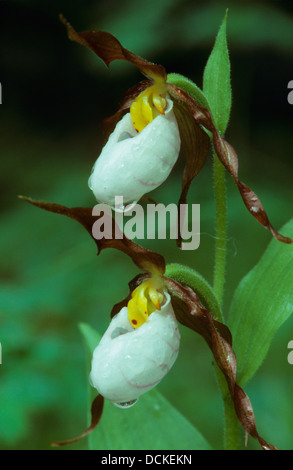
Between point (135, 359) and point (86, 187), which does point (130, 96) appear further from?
point (86, 187)

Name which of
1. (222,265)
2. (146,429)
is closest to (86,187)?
(146,429)

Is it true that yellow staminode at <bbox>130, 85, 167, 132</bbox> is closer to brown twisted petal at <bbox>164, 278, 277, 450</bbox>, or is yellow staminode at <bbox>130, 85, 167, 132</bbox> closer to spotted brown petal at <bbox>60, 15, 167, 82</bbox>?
spotted brown petal at <bbox>60, 15, 167, 82</bbox>

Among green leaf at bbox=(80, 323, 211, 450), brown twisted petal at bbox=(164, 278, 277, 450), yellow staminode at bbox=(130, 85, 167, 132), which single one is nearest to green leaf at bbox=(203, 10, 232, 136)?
yellow staminode at bbox=(130, 85, 167, 132)

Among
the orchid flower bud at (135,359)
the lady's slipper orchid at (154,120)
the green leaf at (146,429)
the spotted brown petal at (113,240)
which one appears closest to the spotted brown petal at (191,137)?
the lady's slipper orchid at (154,120)

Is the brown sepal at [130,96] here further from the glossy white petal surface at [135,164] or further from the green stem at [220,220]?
the green stem at [220,220]
